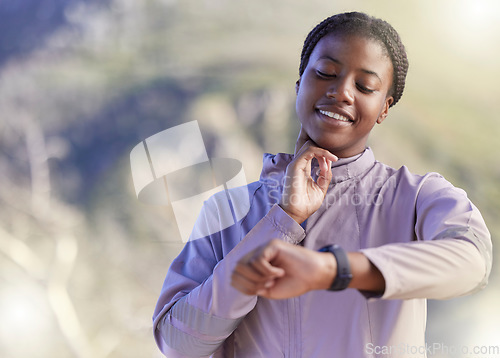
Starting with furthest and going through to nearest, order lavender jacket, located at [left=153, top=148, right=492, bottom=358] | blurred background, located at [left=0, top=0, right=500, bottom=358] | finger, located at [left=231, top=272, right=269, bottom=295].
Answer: blurred background, located at [left=0, top=0, right=500, bottom=358] < lavender jacket, located at [left=153, top=148, right=492, bottom=358] < finger, located at [left=231, top=272, right=269, bottom=295]

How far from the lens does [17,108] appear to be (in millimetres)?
1231

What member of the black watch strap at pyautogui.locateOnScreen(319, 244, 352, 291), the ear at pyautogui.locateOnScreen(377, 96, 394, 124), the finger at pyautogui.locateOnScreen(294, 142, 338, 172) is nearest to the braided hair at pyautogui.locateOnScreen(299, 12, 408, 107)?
the ear at pyautogui.locateOnScreen(377, 96, 394, 124)

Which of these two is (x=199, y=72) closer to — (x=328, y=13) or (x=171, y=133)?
(x=328, y=13)

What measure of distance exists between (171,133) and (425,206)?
387 mm

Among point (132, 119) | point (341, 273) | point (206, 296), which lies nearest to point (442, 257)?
point (341, 273)

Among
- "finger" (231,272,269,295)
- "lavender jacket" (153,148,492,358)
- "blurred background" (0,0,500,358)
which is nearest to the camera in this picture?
"finger" (231,272,269,295)

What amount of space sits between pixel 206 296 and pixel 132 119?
806mm

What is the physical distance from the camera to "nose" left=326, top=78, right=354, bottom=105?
0.46 metres

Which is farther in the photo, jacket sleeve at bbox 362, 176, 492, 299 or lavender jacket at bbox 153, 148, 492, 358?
lavender jacket at bbox 153, 148, 492, 358

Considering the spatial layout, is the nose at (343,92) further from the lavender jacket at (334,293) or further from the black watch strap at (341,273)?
the black watch strap at (341,273)

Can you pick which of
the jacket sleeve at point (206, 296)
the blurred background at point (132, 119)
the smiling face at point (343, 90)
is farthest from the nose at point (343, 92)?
the blurred background at point (132, 119)

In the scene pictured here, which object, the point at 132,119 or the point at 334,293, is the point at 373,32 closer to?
the point at 334,293

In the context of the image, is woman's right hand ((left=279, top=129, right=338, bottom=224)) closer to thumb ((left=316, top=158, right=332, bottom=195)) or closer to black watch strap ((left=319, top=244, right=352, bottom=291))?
thumb ((left=316, top=158, right=332, bottom=195))

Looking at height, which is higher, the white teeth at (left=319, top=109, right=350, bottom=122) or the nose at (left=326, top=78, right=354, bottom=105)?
the nose at (left=326, top=78, right=354, bottom=105)
